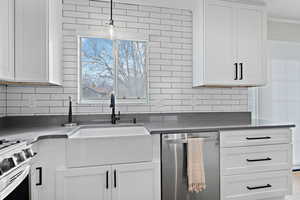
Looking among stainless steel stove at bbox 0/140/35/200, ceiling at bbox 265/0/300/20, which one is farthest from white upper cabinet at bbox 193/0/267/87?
stainless steel stove at bbox 0/140/35/200

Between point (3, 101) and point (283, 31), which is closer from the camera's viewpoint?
point (3, 101)

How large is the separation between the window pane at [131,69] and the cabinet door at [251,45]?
118 centimetres

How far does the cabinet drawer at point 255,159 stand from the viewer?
6.43 feet

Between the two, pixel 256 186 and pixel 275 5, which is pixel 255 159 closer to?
pixel 256 186

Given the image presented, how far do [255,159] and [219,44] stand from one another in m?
1.33

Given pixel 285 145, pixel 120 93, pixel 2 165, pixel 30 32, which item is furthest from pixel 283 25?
pixel 2 165

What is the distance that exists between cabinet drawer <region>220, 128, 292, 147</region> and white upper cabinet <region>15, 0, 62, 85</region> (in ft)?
5.74

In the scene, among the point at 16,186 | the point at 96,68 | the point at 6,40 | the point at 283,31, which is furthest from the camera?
the point at 283,31

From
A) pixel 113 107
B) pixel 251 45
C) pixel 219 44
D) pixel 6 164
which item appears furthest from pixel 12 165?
pixel 251 45

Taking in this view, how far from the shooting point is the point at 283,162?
2.11m

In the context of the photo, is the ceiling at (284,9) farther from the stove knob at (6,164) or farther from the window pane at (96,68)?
the stove knob at (6,164)

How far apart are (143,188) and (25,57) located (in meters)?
1.48

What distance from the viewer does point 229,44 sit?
2.39 metres

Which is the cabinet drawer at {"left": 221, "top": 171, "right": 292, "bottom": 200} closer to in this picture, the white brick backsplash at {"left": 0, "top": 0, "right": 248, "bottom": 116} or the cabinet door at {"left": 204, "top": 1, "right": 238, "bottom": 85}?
the white brick backsplash at {"left": 0, "top": 0, "right": 248, "bottom": 116}
